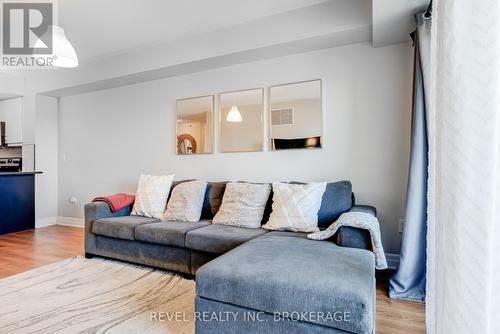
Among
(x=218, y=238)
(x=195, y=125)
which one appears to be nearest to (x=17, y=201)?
(x=195, y=125)

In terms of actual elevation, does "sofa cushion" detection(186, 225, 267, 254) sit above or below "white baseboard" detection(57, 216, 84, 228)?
above

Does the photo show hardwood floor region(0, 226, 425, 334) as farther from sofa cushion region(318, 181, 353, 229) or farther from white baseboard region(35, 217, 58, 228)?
sofa cushion region(318, 181, 353, 229)

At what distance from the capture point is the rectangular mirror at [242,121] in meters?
3.29

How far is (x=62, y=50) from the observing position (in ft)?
7.76

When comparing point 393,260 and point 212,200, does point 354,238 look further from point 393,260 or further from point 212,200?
point 212,200

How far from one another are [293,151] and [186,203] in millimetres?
1258

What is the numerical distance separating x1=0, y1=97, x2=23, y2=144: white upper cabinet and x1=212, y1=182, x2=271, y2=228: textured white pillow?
415 centimetres

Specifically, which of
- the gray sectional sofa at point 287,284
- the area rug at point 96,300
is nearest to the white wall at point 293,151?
the gray sectional sofa at point 287,284

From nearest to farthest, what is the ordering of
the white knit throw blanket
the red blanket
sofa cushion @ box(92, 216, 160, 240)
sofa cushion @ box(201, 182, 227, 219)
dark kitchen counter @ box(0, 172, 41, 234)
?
the white knit throw blanket
sofa cushion @ box(92, 216, 160, 240)
sofa cushion @ box(201, 182, 227, 219)
the red blanket
dark kitchen counter @ box(0, 172, 41, 234)

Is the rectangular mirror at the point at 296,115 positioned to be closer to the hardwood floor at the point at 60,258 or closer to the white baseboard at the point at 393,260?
the white baseboard at the point at 393,260

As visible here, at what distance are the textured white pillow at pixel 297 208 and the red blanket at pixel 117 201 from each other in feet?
5.64

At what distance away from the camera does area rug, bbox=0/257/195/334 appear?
1.79 m

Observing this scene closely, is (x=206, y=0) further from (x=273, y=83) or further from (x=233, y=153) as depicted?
Answer: (x=233, y=153)

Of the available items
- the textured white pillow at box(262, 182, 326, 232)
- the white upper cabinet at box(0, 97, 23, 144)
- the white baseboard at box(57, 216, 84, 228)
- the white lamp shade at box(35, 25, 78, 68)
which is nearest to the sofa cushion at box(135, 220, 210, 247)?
the textured white pillow at box(262, 182, 326, 232)
